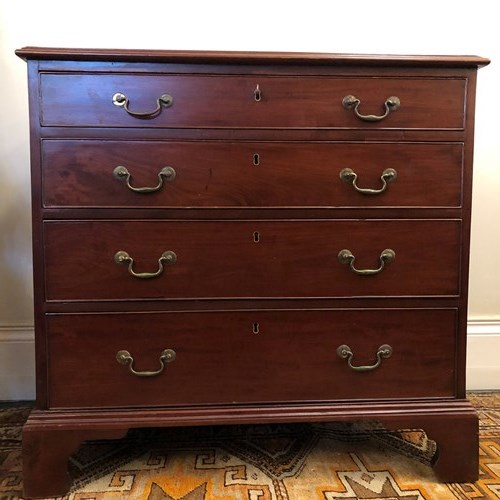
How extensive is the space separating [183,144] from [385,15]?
98 cm

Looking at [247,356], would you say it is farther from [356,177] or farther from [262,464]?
[356,177]

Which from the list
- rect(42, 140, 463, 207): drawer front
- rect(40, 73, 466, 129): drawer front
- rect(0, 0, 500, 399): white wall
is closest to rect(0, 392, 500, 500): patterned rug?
rect(0, 0, 500, 399): white wall

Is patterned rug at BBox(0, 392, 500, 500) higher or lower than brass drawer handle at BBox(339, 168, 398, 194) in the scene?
lower

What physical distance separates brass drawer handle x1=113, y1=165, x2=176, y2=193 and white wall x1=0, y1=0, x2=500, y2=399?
69 centimetres

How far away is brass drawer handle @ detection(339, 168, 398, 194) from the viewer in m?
1.15

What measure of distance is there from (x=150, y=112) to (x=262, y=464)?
0.92m

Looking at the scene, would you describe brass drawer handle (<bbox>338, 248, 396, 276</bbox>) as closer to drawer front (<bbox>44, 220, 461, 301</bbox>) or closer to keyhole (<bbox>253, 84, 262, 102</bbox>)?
drawer front (<bbox>44, 220, 461, 301</bbox>)

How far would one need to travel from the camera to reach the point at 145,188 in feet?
3.65

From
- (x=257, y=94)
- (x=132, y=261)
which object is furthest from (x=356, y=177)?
(x=132, y=261)

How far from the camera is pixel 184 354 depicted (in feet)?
3.83

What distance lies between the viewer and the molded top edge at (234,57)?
107 centimetres

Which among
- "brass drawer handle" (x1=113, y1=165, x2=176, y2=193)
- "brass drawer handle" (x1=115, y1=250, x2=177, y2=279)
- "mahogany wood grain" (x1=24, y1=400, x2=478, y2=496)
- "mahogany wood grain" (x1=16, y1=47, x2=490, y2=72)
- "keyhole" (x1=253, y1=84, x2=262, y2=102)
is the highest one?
"mahogany wood grain" (x1=16, y1=47, x2=490, y2=72)

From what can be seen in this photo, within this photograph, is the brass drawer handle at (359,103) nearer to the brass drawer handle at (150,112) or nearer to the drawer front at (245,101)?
the drawer front at (245,101)

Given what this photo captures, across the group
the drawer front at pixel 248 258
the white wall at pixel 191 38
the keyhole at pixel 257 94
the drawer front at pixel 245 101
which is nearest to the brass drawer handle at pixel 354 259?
the drawer front at pixel 248 258
